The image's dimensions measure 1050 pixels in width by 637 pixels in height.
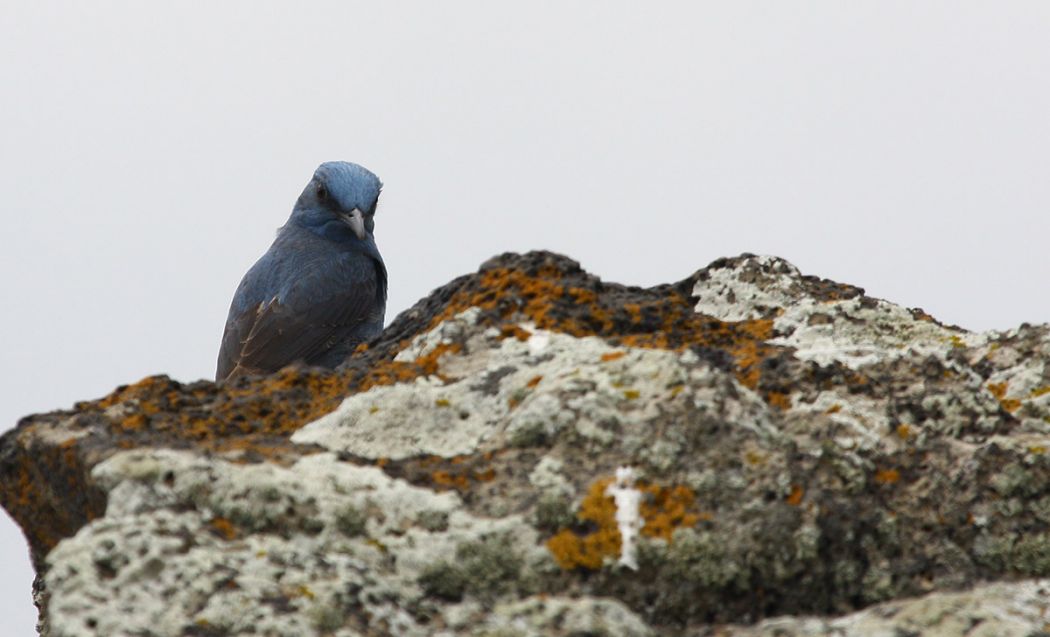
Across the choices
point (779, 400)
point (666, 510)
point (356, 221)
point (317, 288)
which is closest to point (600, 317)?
point (779, 400)

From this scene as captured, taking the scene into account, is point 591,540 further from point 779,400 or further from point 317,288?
point 317,288

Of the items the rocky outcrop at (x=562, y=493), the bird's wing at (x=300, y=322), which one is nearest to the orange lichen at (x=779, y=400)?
the rocky outcrop at (x=562, y=493)

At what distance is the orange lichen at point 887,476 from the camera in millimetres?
3473

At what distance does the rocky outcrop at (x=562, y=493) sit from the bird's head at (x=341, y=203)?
5.87 metres

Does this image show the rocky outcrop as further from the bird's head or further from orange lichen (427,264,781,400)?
the bird's head

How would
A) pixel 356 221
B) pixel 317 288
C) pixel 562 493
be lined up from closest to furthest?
pixel 562 493 < pixel 317 288 < pixel 356 221

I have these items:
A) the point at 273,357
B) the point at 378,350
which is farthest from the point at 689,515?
the point at 273,357

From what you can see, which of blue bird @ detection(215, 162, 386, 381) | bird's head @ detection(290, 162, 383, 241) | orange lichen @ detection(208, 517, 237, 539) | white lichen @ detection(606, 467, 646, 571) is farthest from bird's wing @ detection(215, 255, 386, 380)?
white lichen @ detection(606, 467, 646, 571)

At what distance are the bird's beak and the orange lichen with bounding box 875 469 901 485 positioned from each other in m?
6.61

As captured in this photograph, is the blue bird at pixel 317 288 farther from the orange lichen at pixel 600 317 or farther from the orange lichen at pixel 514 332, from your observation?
the orange lichen at pixel 514 332

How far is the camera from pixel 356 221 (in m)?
9.81

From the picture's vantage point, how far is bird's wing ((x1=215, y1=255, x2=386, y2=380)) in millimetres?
8852

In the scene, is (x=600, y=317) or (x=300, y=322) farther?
(x=300, y=322)

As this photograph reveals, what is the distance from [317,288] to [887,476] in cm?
627
